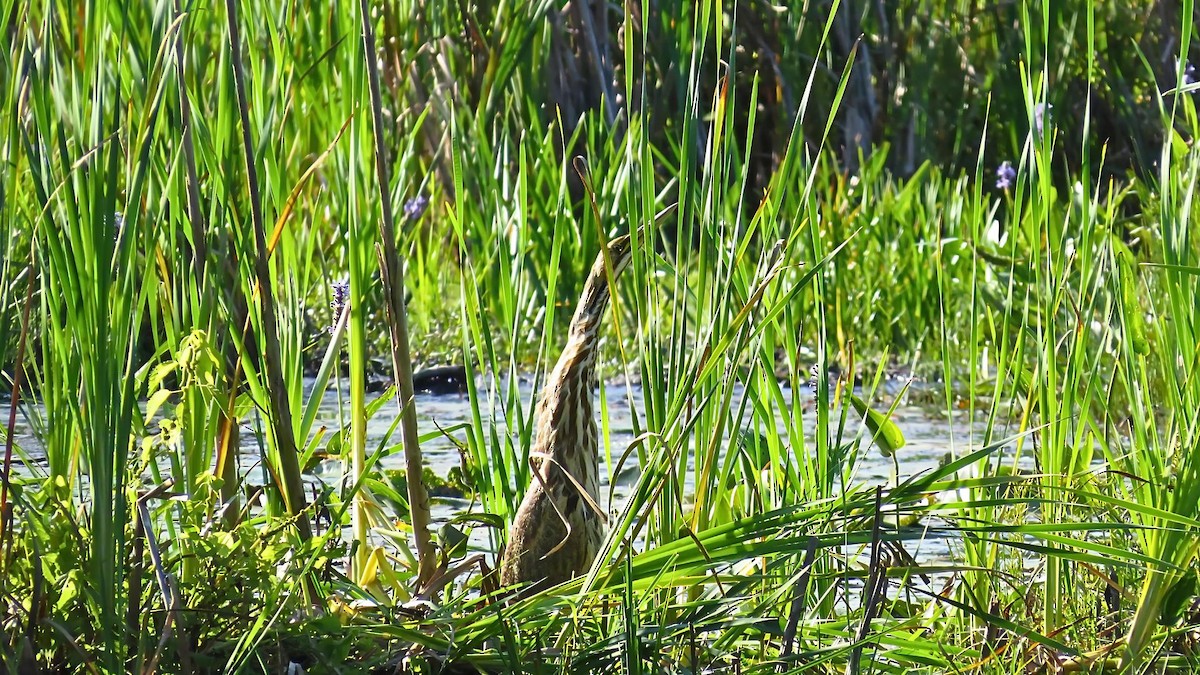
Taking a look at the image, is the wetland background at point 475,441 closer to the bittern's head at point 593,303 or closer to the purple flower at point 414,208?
the bittern's head at point 593,303

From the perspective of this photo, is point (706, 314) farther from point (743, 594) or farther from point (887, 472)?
point (887, 472)

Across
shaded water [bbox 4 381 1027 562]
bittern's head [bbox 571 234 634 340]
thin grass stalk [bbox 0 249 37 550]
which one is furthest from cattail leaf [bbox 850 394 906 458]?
thin grass stalk [bbox 0 249 37 550]

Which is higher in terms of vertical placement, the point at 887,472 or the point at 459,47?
the point at 459,47

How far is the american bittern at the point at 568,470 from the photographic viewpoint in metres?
1.87

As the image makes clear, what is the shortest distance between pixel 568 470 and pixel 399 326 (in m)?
0.33

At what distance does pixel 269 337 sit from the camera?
159 centimetres

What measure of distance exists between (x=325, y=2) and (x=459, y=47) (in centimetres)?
227

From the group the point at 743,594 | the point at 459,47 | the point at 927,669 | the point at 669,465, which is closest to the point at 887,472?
the point at 743,594

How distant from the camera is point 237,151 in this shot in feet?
6.20

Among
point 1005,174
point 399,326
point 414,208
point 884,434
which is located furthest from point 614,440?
point 1005,174

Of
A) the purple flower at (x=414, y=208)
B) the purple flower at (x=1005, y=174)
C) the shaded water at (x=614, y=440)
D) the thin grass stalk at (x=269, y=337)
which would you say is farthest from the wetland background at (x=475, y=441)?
the purple flower at (x=1005, y=174)

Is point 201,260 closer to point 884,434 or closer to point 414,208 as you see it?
point 884,434

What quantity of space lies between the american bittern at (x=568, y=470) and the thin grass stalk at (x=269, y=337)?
328 mm

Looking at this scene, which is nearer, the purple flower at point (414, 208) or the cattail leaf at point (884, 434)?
the cattail leaf at point (884, 434)
